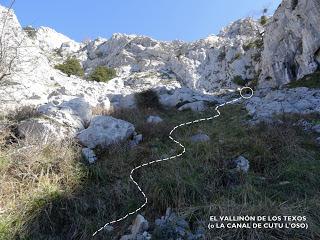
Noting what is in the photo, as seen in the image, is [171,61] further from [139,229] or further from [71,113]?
[139,229]

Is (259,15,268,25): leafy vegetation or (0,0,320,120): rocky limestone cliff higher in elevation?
(259,15,268,25): leafy vegetation

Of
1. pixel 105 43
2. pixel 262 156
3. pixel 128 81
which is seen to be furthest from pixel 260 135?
pixel 105 43

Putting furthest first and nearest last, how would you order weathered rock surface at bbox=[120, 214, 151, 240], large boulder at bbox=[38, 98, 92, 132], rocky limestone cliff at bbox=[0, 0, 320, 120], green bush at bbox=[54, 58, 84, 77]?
1. green bush at bbox=[54, 58, 84, 77]
2. rocky limestone cliff at bbox=[0, 0, 320, 120]
3. large boulder at bbox=[38, 98, 92, 132]
4. weathered rock surface at bbox=[120, 214, 151, 240]

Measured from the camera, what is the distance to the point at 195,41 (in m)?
58.4

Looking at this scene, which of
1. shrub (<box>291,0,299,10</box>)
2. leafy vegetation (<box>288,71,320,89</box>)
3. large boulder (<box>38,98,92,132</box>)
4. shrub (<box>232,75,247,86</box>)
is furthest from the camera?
shrub (<box>232,75,247,86</box>)

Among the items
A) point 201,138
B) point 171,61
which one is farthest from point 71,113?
point 171,61

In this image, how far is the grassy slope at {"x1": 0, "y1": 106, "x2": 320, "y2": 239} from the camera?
477cm

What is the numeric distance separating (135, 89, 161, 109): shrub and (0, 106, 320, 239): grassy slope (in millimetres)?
9038

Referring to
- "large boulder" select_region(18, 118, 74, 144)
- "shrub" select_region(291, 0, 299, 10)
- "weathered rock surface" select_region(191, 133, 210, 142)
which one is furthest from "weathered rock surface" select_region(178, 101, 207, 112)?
"shrub" select_region(291, 0, 299, 10)

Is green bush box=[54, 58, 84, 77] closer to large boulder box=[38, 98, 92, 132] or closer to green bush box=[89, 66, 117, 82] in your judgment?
green bush box=[89, 66, 117, 82]

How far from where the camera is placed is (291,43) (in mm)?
28484

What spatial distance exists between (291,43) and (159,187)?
25.9m

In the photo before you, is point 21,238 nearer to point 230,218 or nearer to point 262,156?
point 230,218

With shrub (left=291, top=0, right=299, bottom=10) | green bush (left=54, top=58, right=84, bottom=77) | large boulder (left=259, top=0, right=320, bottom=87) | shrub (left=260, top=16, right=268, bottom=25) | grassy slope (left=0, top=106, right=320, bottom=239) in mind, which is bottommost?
grassy slope (left=0, top=106, right=320, bottom=239)
